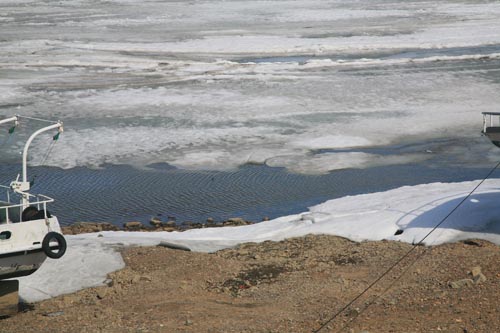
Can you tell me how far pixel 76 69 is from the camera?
102 feet

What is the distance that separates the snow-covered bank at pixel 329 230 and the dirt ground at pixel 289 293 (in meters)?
0.33

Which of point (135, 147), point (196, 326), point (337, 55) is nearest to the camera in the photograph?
point (196, 326)

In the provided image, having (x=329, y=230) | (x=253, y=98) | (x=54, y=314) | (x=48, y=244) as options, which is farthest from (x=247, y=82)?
(x=54, y=314)

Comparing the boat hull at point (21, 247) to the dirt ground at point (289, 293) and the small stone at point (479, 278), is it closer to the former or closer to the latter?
the dirt ground at point (289, 293)

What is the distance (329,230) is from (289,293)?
275cm

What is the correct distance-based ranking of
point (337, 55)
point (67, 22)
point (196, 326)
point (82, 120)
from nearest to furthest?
1. point (196, 326)
2. point (82, 120)
3. point (337, 55)
4. point (67, 22)

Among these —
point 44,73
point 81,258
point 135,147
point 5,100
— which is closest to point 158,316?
point 81,258

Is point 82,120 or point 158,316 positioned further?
point 82,120

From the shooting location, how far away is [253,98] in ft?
82.5

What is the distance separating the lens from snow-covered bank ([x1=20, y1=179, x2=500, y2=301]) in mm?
11336

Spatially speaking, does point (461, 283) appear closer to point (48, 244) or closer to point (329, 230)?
point (329, 230)

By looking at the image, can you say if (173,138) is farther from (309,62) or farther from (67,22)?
(67,22)

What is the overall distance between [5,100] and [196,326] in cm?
1710

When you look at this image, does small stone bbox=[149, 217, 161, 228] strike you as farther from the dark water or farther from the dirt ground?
the dirt ground
